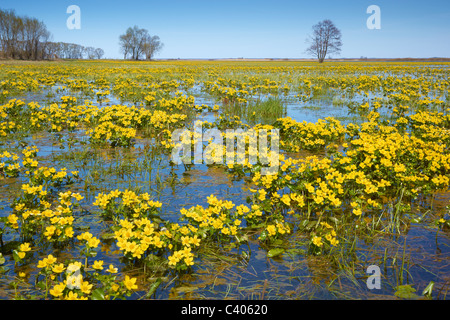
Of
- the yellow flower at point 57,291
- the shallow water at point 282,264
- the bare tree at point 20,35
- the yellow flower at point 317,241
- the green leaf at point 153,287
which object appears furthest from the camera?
the bare tree at point 20,35

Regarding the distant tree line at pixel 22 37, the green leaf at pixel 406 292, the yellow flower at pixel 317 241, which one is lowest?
the green leaf at pixel 406 292

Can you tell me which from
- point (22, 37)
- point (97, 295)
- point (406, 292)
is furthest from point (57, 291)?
point (22, 37)

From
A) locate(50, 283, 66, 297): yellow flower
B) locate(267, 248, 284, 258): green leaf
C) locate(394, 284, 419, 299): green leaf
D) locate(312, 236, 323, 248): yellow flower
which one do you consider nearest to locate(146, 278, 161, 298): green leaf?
locate(50, 283, 66, 297): yellow flower

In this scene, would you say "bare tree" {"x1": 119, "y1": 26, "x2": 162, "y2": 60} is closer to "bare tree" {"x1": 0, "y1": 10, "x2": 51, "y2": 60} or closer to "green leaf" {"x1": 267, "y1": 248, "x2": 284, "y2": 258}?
"bare tree" {"x1": 0, "y1": 10, "x2": 51, "y2": 60}

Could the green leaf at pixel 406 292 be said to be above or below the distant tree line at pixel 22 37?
below

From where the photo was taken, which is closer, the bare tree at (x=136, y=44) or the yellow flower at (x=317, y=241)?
the yellow flower at (x=317, y=241)

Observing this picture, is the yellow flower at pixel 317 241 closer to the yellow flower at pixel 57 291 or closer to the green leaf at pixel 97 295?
the green leaf at pixel 97 295

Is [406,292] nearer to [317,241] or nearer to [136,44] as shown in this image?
[317,241]

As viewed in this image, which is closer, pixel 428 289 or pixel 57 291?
pixel 57 291

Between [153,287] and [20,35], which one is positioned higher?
[20,35]

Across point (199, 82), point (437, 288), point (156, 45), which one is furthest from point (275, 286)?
point (156, 45)

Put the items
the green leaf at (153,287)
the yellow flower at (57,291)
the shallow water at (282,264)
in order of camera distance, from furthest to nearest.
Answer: the shallow water at (282,264), the green leaf at (153,287), the yellow flower at (57,291)

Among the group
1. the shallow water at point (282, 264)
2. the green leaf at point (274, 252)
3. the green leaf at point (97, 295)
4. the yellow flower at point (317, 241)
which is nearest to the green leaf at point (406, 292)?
the shallow water at point (282, 264)
